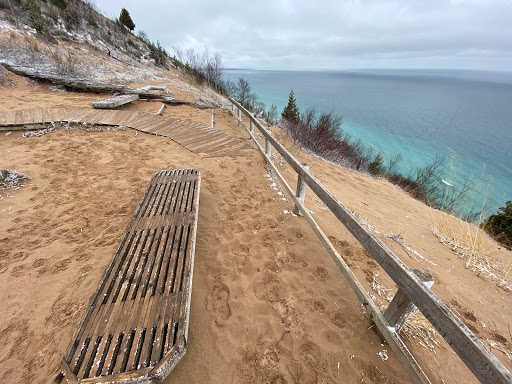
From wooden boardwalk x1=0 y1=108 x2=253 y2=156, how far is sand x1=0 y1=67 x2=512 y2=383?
3.55ft

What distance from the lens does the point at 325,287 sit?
2506mm

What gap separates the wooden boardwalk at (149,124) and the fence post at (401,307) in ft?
15.6

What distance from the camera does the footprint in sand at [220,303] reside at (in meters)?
2.18

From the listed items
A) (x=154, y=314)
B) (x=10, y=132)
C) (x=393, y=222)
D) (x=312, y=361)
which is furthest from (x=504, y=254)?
(x=10, y=132)

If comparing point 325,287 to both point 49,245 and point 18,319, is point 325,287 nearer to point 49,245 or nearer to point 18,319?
point 18,319

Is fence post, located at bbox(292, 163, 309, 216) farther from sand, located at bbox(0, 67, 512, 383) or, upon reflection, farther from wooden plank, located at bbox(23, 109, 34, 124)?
wooden plank, located at bbox(23, 109, 34, 124)

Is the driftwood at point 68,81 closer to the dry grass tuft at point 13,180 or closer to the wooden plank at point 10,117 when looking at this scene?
the wooden plank at point 10,117

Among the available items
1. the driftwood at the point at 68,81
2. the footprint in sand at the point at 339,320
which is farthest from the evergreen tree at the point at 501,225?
the driftwood at the point at 68,81

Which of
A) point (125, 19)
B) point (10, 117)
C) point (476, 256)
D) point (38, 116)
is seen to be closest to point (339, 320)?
point (476, 256)

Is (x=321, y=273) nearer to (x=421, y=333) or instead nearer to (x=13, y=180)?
(x=421, y=333)

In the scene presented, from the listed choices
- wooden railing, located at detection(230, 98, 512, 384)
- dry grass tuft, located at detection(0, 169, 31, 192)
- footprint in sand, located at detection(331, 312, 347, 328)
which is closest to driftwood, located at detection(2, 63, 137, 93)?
dry grass tuft, located at detection(0, 169, 31, 192)

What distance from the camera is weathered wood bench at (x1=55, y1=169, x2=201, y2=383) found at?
1547 millimetres

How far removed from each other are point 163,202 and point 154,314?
68.3 inches

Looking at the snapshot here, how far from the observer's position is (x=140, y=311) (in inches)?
74.9
